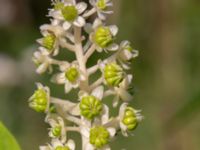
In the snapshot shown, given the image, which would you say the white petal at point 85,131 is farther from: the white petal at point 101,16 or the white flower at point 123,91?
the white petal at point 101,16

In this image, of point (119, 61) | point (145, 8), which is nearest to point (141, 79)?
point (145, 8)

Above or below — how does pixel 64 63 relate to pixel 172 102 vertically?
below

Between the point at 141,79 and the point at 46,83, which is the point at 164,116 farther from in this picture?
the point at 46,83

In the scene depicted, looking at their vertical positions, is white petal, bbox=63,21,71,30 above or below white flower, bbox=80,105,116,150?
above

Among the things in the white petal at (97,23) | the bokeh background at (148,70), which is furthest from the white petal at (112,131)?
the bokeh background at (148,70)

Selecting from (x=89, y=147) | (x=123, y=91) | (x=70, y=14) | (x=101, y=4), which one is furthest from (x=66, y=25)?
(x=89, y=147)

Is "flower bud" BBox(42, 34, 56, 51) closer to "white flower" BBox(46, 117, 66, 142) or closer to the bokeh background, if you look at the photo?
"white flower" BBox(46, 117, 66, 142)

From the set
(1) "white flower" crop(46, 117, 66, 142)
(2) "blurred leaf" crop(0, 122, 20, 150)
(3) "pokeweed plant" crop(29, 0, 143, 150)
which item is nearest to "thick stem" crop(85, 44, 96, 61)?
(3) "pokeweed plant" crop(29, 0, 143, 150)
